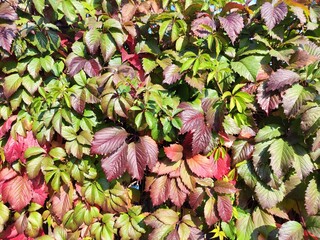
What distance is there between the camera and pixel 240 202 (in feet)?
5.87

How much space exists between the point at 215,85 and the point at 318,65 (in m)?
0.48

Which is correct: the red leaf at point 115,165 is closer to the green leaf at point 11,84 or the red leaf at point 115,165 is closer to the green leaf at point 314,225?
the green leaf at point 11,84

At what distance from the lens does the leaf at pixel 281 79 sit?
5.17ft

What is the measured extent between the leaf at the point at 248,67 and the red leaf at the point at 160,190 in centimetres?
62

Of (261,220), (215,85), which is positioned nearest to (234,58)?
(215,85)

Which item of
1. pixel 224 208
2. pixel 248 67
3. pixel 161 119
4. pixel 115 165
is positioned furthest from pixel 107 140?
pixel 248 67

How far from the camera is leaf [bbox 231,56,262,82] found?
166 centimetres

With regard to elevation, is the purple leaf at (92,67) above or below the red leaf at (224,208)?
above

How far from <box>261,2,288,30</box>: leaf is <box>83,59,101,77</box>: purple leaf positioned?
0.84 metres

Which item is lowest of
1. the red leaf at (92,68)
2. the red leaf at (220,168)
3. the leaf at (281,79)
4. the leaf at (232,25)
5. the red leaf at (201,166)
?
the red leaf at (220,168)

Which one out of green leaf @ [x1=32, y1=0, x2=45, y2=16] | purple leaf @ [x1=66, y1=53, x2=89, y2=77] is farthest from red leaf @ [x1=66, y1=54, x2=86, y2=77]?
green leaf @ [x1=32, y1=0, x2=45, y2=16]

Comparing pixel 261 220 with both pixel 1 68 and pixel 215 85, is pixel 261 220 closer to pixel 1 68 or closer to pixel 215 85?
pixel 215 85

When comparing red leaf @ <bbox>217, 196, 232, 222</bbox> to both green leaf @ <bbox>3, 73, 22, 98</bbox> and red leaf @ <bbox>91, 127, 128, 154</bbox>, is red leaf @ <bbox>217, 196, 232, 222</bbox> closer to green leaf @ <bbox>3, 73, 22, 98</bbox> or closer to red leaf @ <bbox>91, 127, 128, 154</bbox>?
red leaf @ <bbox>91, 127, 128, 154</bbox>

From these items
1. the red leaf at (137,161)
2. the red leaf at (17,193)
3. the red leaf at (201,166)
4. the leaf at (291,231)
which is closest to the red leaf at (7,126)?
the red leaf at (17,193)
